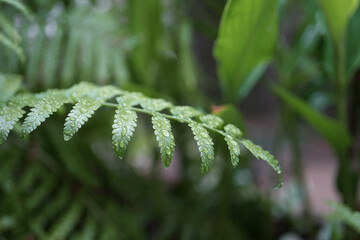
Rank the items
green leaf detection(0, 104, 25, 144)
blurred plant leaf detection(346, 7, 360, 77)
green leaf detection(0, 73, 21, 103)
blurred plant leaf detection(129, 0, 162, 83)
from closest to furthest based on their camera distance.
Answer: green leaf detection(0, 104, 25, 144) < green leaf detection(0, 73, 21, 103) < blurred plant leaf detection(346, 7, 360, 77) < blurred plant leaf detection(129, 0, 162, 83)

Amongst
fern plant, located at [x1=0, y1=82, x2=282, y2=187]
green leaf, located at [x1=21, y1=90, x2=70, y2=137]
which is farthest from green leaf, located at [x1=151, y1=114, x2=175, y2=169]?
green leaf, located at [x1=21, y1=90, x2=70, y2=137]

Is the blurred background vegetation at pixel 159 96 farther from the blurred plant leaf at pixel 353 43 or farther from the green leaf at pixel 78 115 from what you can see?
the green leaf at pixel 78 115

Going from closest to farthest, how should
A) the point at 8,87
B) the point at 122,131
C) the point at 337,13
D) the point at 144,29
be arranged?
the point at 122,131 → the point at 8,87 → the point at 337,13 → the point at 144,29

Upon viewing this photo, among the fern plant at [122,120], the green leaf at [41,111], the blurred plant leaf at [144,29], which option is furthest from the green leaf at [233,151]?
the blurred plant leaf at [144,29]

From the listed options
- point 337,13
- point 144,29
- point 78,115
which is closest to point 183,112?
point 78,115

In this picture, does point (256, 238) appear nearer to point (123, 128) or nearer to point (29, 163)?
point (29, 163)

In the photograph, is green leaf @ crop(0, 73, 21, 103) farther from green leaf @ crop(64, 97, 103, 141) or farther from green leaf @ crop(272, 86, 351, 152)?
green leaf @ crop(272, 86, 351, 152)

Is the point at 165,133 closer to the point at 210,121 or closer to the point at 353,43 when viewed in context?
the point at 210,121
